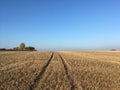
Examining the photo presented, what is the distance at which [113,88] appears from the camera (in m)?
9.80

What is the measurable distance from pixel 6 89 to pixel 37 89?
1.48 meters

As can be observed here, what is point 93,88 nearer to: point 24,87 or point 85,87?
point 85,87

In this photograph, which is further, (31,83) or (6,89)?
(31,83)

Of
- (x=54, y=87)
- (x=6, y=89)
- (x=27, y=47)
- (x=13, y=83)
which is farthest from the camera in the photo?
(x=27, y=47)

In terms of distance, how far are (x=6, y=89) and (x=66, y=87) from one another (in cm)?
295

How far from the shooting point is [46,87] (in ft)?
31.1

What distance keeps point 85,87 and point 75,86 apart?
526 mm

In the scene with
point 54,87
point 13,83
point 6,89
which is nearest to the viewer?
point 6,89

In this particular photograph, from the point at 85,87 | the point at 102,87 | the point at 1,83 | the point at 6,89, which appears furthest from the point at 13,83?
the point at 102,87

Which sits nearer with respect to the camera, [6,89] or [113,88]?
[6,89]

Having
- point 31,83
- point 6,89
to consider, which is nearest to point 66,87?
point 31,83

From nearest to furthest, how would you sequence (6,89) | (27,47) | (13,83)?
(6,89)
(13,83)
(27,47)

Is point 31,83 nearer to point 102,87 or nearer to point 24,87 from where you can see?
point 24,87

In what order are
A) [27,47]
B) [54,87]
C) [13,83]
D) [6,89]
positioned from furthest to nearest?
1. [27,47]
2. [13,83]
3. [54,87]
4. [6,89]
